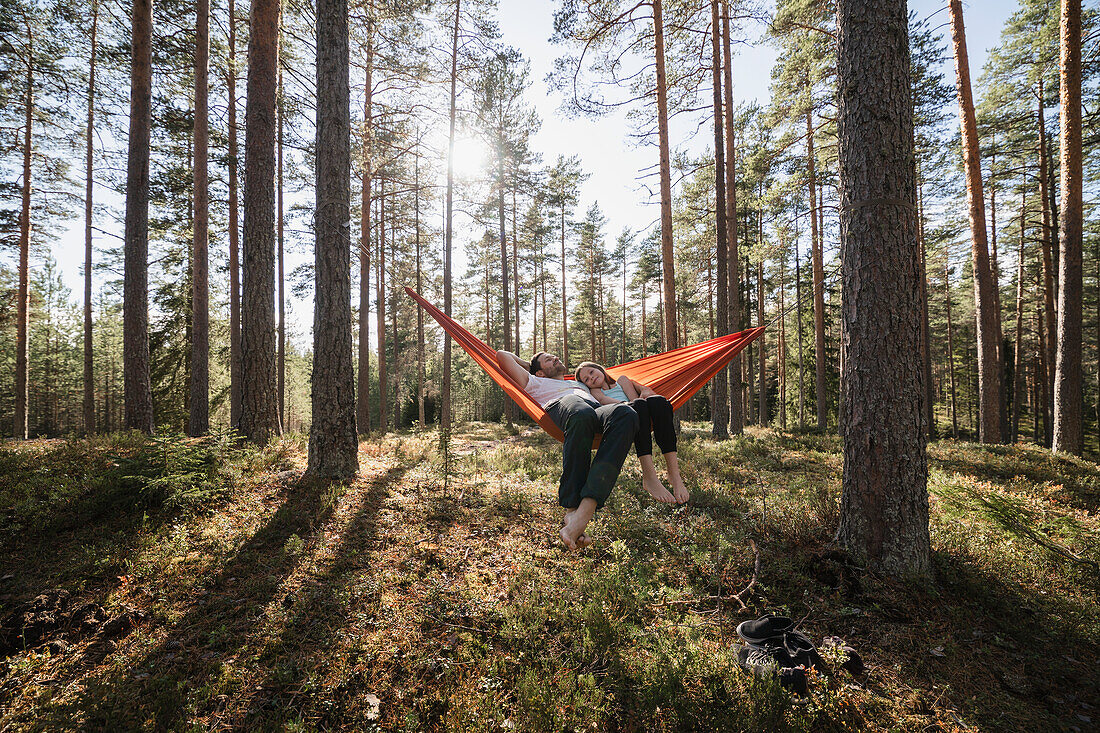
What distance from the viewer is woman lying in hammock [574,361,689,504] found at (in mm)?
2617

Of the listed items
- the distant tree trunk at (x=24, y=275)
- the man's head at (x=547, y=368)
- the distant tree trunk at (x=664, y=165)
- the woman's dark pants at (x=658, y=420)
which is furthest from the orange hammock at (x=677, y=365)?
the distant tree trunk at (x=24, y=275)

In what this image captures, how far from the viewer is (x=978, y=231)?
664cm

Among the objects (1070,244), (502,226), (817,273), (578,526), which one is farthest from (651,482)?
(502,226)

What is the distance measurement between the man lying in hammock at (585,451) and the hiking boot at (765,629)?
0.86 metres

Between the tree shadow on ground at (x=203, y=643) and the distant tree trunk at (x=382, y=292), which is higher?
the distant tree trunk at (x=382, y=292)

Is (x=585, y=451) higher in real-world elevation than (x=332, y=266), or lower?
lower

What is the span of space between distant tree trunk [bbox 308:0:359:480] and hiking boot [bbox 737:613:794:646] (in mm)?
3478

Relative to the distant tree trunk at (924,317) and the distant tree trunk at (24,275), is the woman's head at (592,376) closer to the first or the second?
the distant tree trunk at (924,317)

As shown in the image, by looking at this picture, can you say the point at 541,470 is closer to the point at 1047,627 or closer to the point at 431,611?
the point at 431,611

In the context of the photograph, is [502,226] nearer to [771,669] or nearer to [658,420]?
[658,420]

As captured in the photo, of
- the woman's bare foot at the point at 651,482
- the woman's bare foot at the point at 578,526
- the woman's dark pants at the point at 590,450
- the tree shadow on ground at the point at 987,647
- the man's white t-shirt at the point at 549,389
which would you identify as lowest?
the tree shadow on ground at the point at 987,647

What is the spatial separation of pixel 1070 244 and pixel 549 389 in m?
8.46

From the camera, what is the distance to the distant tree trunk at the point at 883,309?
8.23ft

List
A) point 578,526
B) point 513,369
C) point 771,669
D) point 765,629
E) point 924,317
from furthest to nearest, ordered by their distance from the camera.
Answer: point 924,317, point 513,369, point 578,526, point 765,629, point 771,669
